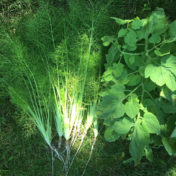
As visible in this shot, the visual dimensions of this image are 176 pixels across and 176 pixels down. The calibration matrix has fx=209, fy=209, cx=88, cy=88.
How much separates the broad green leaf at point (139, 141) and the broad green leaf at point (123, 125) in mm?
37

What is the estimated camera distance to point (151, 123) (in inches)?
39.4

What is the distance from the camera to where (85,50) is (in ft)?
4.53

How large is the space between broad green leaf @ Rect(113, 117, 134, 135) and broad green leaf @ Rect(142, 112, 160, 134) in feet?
0.22

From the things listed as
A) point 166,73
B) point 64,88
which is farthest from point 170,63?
point 64,88

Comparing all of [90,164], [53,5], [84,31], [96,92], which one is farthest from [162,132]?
→ [53,5]

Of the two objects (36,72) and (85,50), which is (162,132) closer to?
(85,50)

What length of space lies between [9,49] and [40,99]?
0.39 m

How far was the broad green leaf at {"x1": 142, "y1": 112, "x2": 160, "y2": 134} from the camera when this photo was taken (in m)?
0.99

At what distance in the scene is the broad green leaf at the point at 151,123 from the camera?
3.26 ft

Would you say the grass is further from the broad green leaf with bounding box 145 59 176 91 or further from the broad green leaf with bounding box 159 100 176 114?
the broad green leaf with bounding box 145 59 176 91

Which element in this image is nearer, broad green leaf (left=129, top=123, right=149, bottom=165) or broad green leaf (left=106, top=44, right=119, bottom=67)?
broad green leaf (left=129, top=123, right=149, bottom=165)

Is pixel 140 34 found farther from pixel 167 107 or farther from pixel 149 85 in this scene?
pixel 167 107

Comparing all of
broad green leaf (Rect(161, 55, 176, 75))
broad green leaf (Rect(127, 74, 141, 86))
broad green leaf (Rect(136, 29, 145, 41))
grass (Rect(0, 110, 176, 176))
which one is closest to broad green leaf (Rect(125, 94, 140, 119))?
broad green leaf (Rect(127, 74, 141, 86))

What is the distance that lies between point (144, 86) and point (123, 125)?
244 mm
